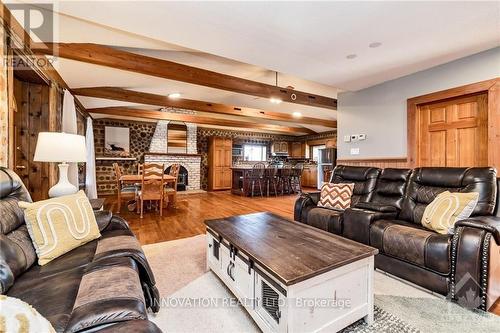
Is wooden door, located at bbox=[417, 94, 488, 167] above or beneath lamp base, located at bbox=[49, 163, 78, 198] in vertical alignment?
above

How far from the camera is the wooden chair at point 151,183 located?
4.41m

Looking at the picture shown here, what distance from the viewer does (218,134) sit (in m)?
9.38

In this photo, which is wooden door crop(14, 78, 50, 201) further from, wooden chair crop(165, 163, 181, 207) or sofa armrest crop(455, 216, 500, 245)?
sofa armrest crop(455, 216, 500, 245)

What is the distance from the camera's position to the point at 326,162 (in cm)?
875

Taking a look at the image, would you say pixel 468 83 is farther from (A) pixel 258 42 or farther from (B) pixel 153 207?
(B) pixel 153 207

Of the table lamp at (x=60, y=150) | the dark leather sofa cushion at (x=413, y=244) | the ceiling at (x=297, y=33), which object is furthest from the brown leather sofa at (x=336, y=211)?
the table lamp at (x=60, y=150)

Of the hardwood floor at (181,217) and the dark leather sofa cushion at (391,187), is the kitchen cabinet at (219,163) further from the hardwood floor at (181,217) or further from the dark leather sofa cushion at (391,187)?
the dark leather sofa cushion at (391,187)

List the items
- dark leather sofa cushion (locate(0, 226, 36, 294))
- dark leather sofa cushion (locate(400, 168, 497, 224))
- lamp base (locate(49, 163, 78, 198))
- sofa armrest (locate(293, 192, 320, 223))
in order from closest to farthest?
dark leather sofa cushion (locate(0, 226, 36, 294)) < dark leather sofa cushion (locate(400, 168, 497, 224)) < lamp base (locate(49, 163, 78, 198)) < sofa armrest (locate(293, 192, 320, 223))

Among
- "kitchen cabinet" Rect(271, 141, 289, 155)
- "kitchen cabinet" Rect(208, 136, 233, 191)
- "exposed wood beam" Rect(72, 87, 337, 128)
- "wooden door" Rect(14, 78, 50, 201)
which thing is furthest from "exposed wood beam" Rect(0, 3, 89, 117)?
"kitchen cabinet" Rect(271, 141, 289, 155)

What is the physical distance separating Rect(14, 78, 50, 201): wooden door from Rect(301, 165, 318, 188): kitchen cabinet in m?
8.37

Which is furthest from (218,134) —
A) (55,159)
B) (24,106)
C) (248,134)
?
(55,159)

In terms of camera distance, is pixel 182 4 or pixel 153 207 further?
pixel 153 207

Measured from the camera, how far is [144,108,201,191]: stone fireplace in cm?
791

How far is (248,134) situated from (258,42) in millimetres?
7371
